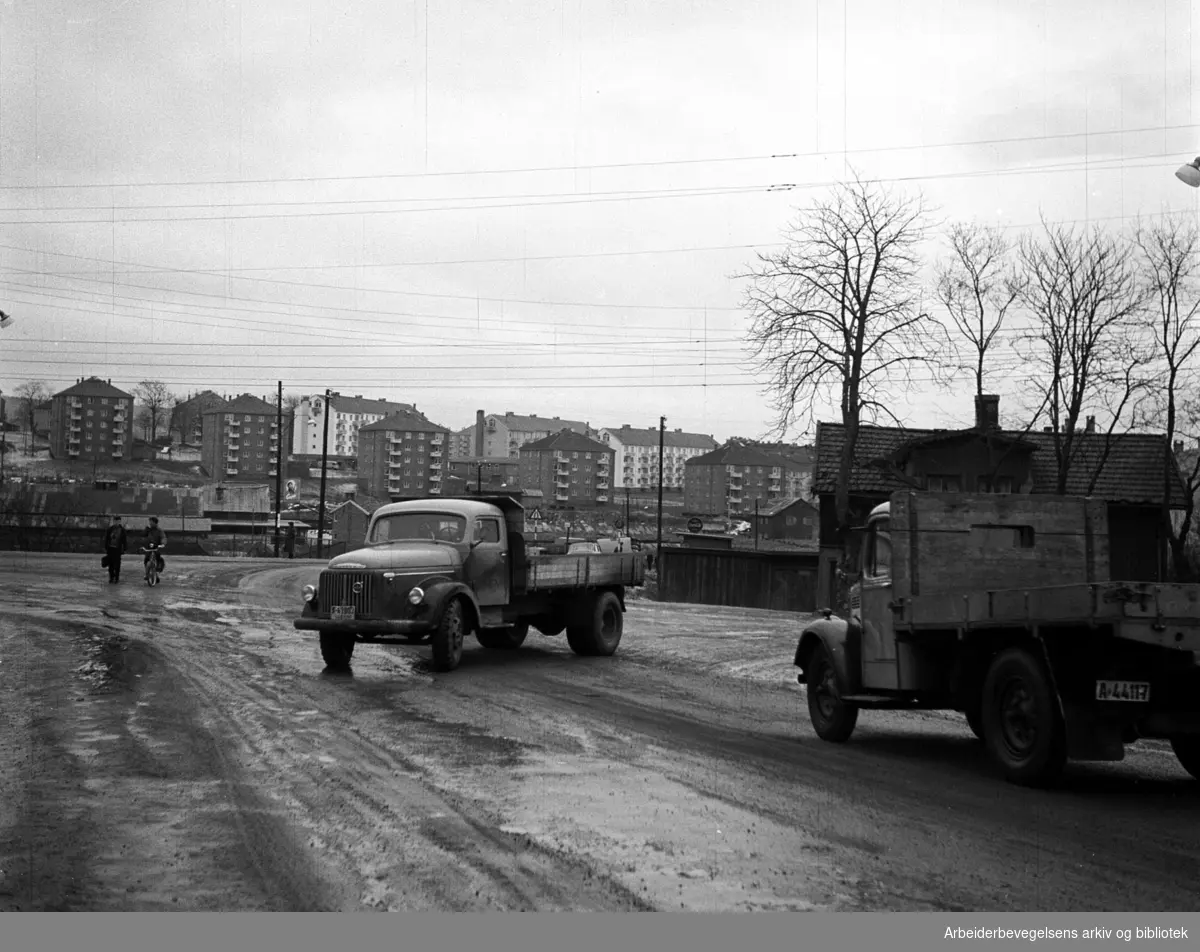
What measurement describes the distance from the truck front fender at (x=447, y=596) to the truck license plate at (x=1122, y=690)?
9265 millimetres

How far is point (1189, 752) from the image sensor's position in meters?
9.30

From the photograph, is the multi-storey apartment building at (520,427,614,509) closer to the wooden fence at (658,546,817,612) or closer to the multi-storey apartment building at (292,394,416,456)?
the multi-storey apartment building at (292,394,416,456)

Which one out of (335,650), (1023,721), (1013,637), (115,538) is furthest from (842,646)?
(115,538)

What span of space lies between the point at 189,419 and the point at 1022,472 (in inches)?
3397

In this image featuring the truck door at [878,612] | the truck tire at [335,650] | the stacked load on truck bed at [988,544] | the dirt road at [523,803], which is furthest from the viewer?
the truck tire at [335,650]

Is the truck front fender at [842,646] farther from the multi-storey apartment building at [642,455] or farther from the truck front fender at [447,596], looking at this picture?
the multi-storey apartment building at [642,455]

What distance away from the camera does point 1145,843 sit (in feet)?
23.2

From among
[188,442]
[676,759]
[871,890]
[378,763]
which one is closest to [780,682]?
[676,759]

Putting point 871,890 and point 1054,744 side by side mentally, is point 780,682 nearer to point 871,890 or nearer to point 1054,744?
point 1054,744

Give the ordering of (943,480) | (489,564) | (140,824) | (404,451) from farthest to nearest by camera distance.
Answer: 1. (404,451)
2. (943,480)
3. (489,564)
4. (140,824)

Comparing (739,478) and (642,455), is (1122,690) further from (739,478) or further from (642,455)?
(642,455)

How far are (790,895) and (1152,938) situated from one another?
5.26 ft

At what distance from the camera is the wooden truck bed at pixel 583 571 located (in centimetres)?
1783

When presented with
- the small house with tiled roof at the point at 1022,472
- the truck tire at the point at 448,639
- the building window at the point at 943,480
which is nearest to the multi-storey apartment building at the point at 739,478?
the small house with tiled roof at the point at 1022,472
